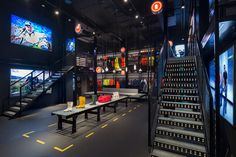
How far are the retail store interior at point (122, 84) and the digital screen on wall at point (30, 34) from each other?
0.05 metres

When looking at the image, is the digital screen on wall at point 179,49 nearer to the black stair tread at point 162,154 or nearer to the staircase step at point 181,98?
the staircase step at point 181,98

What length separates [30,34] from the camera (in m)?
7.07

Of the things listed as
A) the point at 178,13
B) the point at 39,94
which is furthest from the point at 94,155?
the point at 178,13

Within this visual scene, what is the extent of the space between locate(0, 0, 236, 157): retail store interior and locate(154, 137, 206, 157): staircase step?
0.02m

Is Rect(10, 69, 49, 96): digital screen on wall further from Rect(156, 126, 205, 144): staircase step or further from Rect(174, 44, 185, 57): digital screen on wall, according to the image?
Rect(174, 44, 185, 57): digital screen on wall

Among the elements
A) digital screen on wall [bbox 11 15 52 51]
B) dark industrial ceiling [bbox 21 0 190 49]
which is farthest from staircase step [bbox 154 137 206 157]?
digital screen on wall [bbox 11 15 52 51]

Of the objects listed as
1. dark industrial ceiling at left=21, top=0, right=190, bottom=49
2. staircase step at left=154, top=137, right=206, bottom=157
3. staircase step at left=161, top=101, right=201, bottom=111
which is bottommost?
staircase step at left=154, top=137, right=206, bottom=157

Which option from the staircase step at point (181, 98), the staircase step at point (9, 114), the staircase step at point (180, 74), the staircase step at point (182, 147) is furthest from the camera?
the staircase step at point (9, 114)

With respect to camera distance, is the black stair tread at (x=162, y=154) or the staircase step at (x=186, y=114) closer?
the black stair tread at (x=162, y=154)

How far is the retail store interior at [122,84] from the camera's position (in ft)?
8.98

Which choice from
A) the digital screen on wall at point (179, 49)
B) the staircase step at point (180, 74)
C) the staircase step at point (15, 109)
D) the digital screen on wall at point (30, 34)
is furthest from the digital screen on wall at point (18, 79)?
the digital screen on wall at point (179, 49)

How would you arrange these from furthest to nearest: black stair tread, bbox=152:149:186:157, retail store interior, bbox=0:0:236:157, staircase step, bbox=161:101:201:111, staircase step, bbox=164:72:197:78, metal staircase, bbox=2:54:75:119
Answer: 1. metal staircase, bbox=2:54:75:119
2. staircase step, bbox=164:72:197:78
3. staircase step, bbox=161:101:201:111
4. retail store interior, bbox=0:0:236:157
5. black stair tread, bbox=152:149:186:157

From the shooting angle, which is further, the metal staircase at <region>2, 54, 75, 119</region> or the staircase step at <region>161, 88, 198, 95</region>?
the metal staircase at <region>2, 54, 75, 119</region>

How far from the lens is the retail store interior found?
8.98 ft
